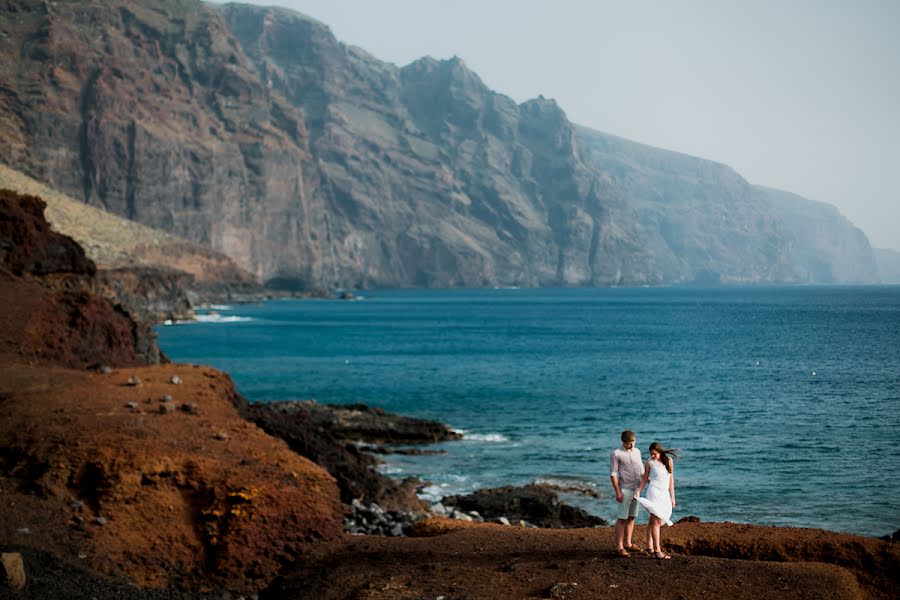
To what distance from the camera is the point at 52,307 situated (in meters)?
31.2

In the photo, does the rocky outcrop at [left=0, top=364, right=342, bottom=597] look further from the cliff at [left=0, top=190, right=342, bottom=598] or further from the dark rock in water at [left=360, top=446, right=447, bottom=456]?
the dark rock in water at [left=360, top=446, right=447, bottom=456]

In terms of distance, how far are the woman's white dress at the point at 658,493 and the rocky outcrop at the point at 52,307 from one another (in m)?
20.7

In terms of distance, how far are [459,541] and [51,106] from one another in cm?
19168

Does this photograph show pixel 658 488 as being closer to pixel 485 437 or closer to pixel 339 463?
pixel 339 463

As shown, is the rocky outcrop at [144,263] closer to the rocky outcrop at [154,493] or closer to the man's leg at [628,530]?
the rocky outcrop at [154,493]

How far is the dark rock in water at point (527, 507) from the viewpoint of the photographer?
2666 centimetres

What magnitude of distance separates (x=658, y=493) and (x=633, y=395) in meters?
42.4

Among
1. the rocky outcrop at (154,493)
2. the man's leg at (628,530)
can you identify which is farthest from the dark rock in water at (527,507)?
the man's leg at (628,530)

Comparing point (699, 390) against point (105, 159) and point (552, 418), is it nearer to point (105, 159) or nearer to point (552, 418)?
point (552, 418)

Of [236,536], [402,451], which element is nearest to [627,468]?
[236,536]

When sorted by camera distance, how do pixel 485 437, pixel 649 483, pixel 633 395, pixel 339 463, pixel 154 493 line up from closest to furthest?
1. pixel 649 483
2. pixel 154 493
3. pixel 339 463
4. pixel 485 437
5. pixel 633 395

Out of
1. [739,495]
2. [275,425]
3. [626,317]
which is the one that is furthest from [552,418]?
[626,317]

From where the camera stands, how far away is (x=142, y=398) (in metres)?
23.0

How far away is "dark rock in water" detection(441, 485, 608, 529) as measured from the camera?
26.7m
